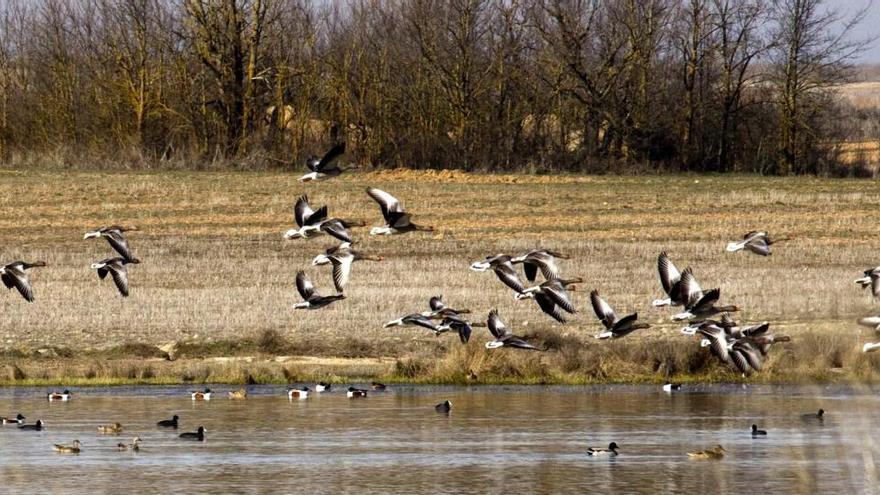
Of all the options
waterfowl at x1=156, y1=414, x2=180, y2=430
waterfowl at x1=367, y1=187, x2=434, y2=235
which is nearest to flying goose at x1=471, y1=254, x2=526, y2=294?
waterfowl at x1=367, y1=187, x2=434, y2=235

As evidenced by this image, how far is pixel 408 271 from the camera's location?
31.0 m

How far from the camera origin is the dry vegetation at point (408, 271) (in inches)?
885

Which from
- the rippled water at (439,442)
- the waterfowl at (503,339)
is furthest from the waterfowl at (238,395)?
the waterfowl at (503,339)

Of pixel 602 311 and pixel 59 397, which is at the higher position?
pixel 602 311

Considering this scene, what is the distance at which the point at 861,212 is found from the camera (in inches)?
1548

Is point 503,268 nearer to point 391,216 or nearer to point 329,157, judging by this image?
point 391,216

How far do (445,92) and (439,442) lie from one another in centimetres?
3361

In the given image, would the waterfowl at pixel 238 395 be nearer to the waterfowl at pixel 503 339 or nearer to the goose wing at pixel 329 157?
the waterfowl at pixel 503 339

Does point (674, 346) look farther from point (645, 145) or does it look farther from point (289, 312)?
point (645, 145)

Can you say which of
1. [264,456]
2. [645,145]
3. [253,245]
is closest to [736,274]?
[253,245]

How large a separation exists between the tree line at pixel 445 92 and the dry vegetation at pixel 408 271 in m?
4.60

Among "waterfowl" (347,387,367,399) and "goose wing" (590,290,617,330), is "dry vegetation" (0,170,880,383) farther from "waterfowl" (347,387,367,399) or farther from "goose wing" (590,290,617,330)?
"goose wing" (590,290,617,330)

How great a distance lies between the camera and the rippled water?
51.4 feet

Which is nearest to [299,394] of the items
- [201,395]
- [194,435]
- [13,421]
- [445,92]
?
[201,395]
